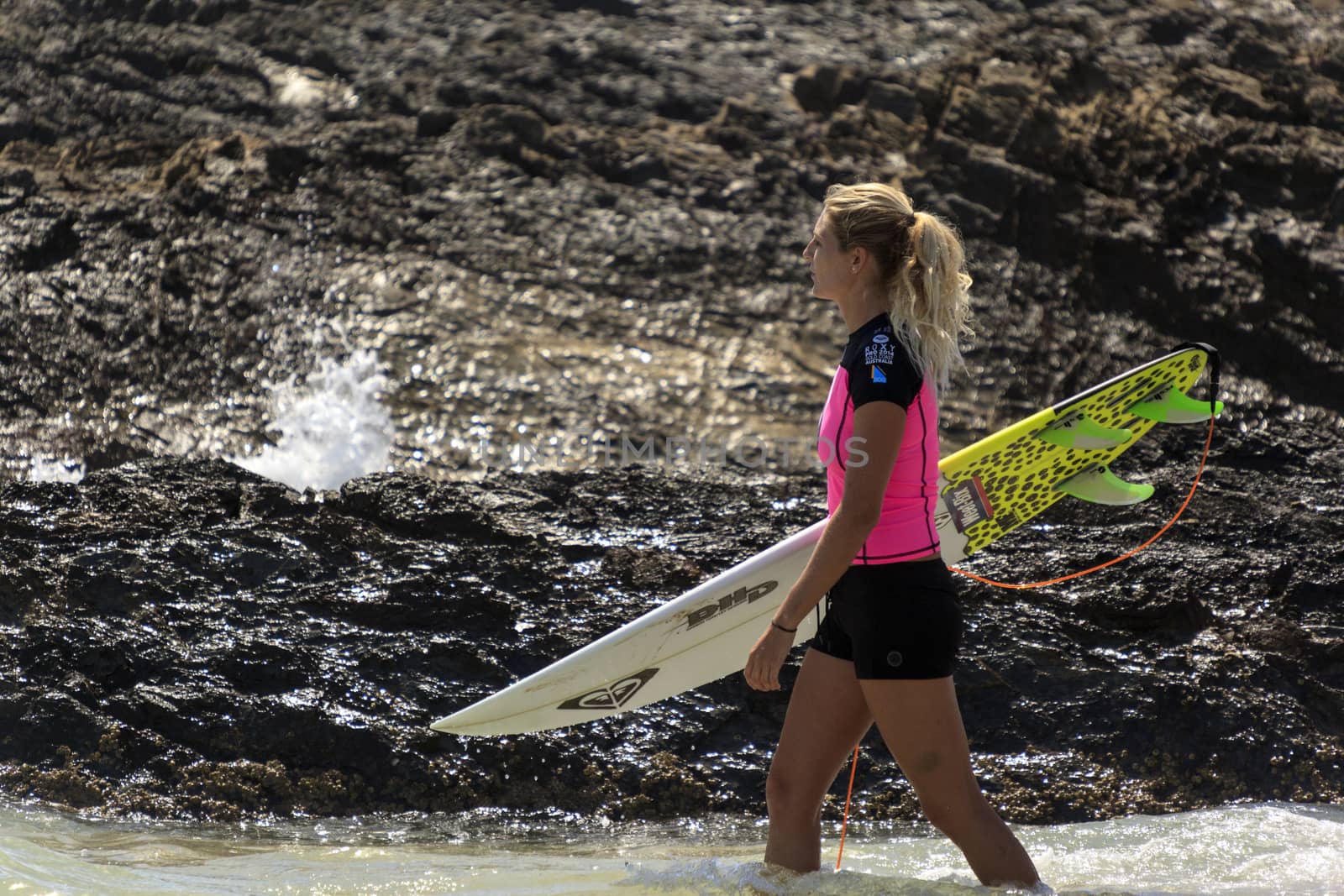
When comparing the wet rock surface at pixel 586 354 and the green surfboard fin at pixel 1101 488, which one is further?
the wet rock surface at pixel 586 354

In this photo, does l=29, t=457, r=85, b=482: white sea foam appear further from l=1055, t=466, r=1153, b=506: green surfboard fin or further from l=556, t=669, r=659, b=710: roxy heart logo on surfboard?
l=1055, t=466, r=1153, b=506: green surfboard fin

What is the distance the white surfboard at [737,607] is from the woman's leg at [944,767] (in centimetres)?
62

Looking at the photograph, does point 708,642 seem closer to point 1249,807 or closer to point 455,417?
point 1249,807

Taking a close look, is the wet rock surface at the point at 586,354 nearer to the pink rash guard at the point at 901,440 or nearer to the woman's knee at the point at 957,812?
the woman's knee at the point at 957,812

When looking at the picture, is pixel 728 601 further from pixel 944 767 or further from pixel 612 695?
pixel 944 767

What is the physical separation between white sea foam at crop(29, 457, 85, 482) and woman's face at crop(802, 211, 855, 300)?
5.04m

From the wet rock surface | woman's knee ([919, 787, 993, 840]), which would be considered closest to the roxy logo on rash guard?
woman's knee ([919, 787, 993, 840])

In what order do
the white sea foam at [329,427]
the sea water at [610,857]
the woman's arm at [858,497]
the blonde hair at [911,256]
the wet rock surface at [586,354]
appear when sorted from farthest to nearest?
the white sea foam at [329,427] < the wet rock surface at [586,354] < the sea water at [610,857] < the blonde hair at [911,256] < the woman's arm at [858,497]

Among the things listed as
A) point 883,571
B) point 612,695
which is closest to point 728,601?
point 612,695

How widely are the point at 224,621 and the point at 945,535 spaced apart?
2.11 meters

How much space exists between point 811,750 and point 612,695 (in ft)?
2.53

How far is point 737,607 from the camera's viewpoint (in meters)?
2.91

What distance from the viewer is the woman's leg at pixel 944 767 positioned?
2092 mm

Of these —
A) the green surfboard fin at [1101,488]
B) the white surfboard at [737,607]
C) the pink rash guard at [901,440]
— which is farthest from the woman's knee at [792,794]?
the green surfboard fin at [1101,488]
